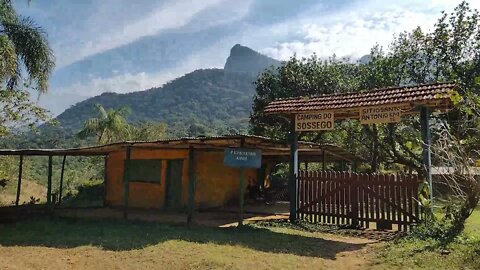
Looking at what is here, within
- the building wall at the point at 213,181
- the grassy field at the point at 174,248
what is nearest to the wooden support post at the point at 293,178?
the grassy field at the point at 174,248

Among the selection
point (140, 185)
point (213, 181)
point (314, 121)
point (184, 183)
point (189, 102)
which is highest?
point (189, 102)

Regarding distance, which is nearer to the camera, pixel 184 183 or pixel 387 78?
pixel 184 183

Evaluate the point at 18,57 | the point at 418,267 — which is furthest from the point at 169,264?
the point at 18,57

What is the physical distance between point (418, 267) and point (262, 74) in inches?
802

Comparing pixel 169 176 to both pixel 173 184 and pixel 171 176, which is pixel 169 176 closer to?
pixel 171 176

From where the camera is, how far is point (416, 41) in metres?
21.5

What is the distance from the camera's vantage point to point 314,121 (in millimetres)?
11766

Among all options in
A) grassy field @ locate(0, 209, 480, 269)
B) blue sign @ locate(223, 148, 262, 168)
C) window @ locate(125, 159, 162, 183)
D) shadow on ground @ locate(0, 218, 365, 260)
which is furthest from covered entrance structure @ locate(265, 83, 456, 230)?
window @ locate(125, 159, 162, 183)

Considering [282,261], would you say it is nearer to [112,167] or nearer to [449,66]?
[112,167]

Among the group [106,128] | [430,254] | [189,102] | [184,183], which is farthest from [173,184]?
[189,102]

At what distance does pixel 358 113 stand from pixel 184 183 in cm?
731

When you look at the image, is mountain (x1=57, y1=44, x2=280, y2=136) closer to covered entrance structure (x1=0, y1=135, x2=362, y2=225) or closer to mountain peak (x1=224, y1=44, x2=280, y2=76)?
mountain peak (x1=224, y1=44, x2=280, y2=76)

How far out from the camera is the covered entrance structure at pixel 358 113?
10.0 m

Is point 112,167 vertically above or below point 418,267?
above
